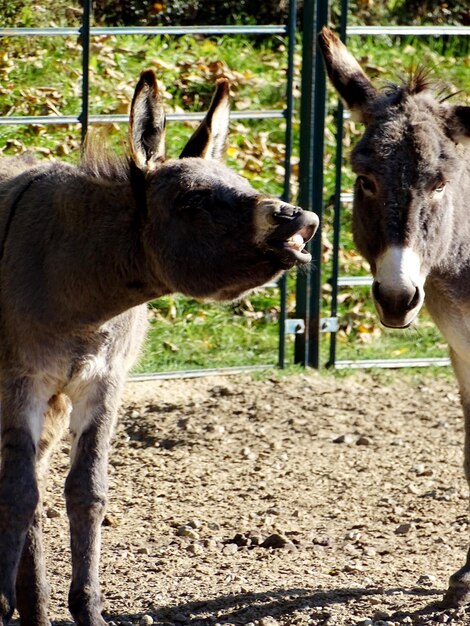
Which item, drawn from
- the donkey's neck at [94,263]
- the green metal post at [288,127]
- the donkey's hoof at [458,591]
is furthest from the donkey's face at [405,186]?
the green metal post at [288,127]

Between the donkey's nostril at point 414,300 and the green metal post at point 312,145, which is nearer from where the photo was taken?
the donkey's nostril at point 414,300

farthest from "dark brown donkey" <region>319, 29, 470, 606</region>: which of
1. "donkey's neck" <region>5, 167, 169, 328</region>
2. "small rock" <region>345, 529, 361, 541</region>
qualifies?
"donkey's neck" <region>5, 167, 169, 328</region>

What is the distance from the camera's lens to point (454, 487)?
19.8ft

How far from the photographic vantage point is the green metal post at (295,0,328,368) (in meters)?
7.66

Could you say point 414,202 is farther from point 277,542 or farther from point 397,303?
point 277,542

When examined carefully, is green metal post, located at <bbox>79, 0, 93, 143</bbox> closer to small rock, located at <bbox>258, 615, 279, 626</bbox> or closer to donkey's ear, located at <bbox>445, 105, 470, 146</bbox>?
donkey's ear, located at <bbox>445, 105, 470, 146</bbox>

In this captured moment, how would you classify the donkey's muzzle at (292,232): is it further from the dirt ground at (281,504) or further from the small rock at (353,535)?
the small rock at (353,535)

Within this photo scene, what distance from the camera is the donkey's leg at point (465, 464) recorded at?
457 centimetres

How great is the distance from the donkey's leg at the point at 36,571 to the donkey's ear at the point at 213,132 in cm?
104

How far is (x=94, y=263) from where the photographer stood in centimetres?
401

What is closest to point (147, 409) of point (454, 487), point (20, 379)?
point (454, 487)

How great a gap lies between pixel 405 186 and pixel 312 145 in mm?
3476

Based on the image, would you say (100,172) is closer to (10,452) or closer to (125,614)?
(10,452)

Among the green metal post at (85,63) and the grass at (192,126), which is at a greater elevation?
the green metal post at (85,63)
